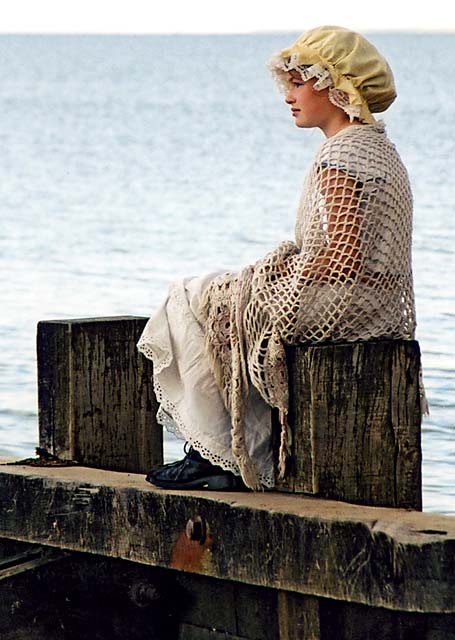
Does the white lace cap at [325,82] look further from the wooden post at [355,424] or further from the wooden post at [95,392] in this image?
the wooden post at [95,392]

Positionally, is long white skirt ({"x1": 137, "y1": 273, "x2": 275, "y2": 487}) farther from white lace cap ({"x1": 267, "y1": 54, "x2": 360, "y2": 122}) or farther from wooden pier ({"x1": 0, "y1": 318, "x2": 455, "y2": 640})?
white lace cap ({"x1": 267, "y1": 54, "x2": 360, "y2": 122})

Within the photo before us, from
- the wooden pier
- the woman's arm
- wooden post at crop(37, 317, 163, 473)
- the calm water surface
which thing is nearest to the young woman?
the woman's arm

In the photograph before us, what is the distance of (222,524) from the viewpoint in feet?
16.9

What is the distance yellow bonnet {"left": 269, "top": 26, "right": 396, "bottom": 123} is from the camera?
5.39m

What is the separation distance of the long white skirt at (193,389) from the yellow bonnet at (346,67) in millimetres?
642

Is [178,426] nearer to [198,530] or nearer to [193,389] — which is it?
[193,389]

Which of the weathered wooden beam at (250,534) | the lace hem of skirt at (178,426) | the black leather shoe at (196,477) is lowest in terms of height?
the weathered wooden beam at (250,534)

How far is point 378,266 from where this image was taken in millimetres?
5270

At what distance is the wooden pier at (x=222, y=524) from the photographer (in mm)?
4836

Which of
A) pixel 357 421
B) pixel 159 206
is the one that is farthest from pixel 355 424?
pixel 159 206

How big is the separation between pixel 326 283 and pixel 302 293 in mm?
78

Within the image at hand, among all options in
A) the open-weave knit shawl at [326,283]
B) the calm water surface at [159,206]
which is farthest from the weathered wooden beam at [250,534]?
the calm water surface at [159,206]

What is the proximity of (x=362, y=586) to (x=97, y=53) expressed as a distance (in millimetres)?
124818

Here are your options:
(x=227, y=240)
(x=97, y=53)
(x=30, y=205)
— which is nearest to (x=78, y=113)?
(x=30, y=205)
